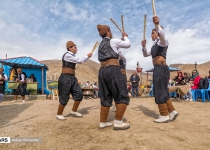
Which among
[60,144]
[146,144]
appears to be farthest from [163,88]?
[60,144]

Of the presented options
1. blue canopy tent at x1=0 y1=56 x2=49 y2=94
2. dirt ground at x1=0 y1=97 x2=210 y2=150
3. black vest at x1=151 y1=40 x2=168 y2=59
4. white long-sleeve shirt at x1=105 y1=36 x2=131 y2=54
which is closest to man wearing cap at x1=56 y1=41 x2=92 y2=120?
dirt ground at x1=0 y1=97 x2=210 y2=150

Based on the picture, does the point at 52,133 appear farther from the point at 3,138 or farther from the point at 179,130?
the point at 179,130

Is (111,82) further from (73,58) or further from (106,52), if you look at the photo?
(73,58)

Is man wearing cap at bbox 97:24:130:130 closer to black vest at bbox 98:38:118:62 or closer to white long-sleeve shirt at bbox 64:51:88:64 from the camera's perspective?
black vest at bbox 98:38:118:62

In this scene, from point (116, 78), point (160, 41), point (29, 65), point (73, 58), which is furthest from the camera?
point (29, 65)

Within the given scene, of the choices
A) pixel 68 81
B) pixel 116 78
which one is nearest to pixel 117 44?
pixel 116 78

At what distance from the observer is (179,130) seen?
9.65 feet

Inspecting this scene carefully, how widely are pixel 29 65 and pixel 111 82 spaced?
10.7 meters

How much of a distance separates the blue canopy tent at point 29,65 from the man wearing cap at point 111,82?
9798mm

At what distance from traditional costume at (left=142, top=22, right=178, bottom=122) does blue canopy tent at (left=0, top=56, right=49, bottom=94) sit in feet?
32.9

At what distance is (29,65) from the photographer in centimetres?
1217

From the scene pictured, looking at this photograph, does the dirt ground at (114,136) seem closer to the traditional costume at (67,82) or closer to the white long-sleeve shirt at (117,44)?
the traditional costume at (67,82)

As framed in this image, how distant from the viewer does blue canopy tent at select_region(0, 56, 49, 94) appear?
11.6 m

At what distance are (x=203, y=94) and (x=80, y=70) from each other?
3473 centimetres
